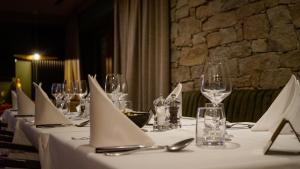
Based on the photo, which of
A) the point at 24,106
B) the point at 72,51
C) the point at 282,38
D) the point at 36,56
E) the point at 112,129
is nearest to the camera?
the point at 112,129

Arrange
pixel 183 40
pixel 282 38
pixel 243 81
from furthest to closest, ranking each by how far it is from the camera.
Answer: pixel 183 40
pixel 243 81
pixel 282 38

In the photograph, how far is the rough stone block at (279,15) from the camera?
2.88 m

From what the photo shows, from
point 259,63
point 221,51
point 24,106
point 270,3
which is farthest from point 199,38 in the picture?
point 24,106

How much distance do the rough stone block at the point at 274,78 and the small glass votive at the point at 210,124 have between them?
1966 mm

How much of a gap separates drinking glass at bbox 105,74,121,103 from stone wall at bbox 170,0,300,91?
1689mm

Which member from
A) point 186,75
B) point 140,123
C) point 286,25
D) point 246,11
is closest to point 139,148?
point 140,123

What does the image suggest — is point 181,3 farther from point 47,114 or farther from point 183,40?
point 47,114

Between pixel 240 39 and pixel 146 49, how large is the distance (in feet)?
5.53

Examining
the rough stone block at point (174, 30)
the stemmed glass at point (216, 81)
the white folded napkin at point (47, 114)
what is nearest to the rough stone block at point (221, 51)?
the rough stone block at point (174, 30)

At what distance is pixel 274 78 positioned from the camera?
3016 millimetres

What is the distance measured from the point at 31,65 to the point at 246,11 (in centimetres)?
748

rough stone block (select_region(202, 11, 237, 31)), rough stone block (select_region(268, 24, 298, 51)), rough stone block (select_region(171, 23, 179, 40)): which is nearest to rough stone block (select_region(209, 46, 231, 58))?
rough stone block (select_region(202, 11, 237, 31))

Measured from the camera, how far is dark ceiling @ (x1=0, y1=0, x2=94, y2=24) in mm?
7605

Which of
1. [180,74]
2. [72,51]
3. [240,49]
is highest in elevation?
[72,51]
